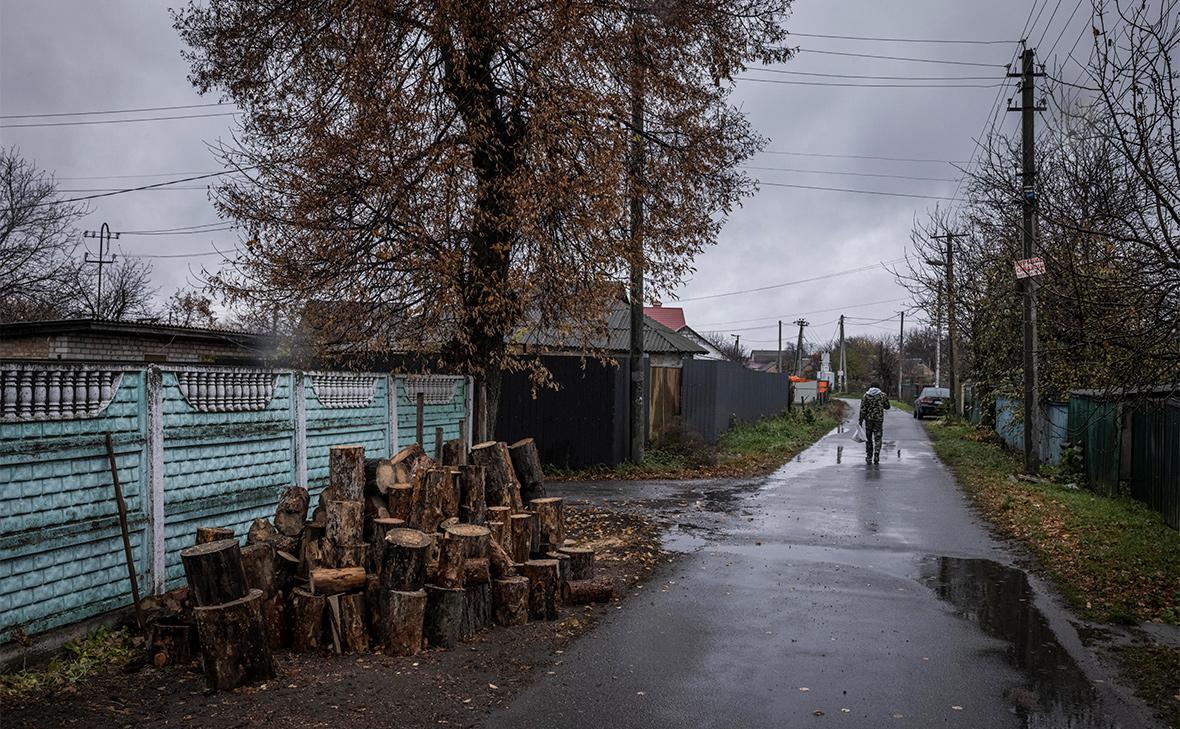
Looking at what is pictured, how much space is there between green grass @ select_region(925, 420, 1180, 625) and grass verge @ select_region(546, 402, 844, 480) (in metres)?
4.55

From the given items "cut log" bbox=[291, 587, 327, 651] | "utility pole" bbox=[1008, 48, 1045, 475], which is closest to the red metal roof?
"utility pole" bbox=[1008, 48, 1045, 475]

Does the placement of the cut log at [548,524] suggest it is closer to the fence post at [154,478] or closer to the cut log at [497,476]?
the cut log at [497,476]

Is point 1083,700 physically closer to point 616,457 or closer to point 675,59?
point 675,59

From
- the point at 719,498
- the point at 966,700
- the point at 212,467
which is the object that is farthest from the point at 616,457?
the point at 966,700

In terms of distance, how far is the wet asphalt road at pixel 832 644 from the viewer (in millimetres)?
4828

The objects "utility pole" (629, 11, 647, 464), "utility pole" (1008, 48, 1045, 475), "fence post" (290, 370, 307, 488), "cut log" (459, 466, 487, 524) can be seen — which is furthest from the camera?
"utility pole" (1008, 48, 1045, 475)

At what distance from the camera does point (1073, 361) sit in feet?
30.0

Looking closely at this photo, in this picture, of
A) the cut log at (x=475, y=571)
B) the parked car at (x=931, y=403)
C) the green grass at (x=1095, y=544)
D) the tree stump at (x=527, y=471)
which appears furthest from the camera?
the parked car at (x=931, y=403)

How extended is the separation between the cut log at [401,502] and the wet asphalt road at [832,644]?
1.61 metres

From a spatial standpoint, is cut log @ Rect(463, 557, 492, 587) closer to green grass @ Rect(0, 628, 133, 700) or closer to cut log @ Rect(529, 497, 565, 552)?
cut log @ Rect(529, 497, 565, 552)

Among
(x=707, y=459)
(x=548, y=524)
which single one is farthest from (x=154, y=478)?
(x=707, y=459)

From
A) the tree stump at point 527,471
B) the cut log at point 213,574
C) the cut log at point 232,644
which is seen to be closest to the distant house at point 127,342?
the tree stump at point 527,471

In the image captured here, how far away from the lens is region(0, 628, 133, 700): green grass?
4711 millimetres

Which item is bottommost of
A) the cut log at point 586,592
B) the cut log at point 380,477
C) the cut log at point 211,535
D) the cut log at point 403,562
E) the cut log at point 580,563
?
the cut log at point 586,592
